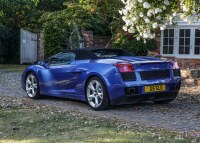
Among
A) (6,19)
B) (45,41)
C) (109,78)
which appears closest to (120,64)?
(109,78)

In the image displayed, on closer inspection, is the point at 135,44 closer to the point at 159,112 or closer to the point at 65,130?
the point at 159,112

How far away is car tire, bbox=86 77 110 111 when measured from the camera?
9.48 m

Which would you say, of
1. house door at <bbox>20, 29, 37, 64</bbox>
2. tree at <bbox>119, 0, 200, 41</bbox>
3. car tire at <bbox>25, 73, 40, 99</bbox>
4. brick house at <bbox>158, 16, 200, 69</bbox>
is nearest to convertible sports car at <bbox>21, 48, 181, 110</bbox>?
car tire at <bbox>25, 73, 40, 99</bbox>

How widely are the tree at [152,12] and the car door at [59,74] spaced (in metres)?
2.75

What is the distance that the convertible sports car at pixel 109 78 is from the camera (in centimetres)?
930

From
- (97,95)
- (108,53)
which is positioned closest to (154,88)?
(97,95)

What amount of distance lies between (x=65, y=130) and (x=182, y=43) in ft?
43.9

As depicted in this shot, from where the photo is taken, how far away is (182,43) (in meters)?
20.0

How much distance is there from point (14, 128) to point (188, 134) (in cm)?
291

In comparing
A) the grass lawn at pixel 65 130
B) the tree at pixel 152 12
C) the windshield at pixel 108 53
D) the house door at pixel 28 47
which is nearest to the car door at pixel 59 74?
the windshield at pixel 108 53

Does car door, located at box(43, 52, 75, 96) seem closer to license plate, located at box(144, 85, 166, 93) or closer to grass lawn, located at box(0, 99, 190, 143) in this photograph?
grass lawn, located at box(0, 99, 190, 143)

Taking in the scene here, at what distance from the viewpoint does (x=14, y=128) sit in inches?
306

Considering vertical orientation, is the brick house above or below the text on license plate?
above

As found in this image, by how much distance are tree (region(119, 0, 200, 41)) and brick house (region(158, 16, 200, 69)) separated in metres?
11.3
